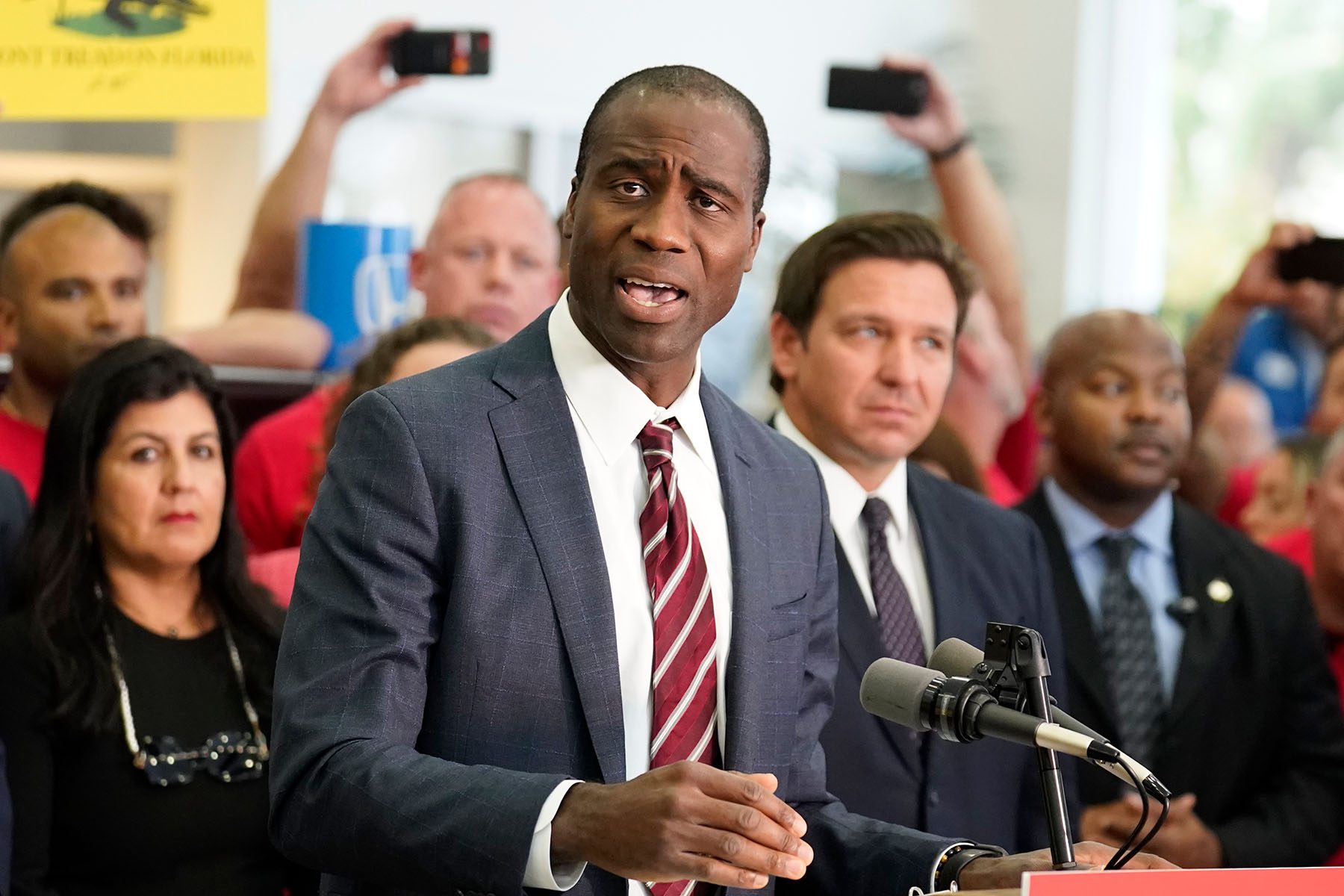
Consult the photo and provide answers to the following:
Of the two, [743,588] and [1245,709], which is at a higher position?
[743,588]

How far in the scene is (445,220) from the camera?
155 inches

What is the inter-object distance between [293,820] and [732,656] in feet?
1.40

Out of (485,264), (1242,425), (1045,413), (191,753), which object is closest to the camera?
(191,753)

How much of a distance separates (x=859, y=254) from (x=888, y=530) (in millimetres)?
418

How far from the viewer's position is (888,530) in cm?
244

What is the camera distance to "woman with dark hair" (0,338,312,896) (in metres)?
2.34

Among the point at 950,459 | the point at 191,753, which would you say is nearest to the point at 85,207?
the point at 191,753

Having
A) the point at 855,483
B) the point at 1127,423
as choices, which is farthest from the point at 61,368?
the point at 1127,423

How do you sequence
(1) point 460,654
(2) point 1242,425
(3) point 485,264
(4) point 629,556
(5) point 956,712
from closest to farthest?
(5) point 956,712 < (1) point 460,654 < (4) point 629,556 < (3) point 485,264 < (2) point 1242,425

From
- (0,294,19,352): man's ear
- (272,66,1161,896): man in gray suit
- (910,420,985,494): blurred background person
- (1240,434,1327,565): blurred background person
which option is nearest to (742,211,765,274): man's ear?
(272,66,1161,896): man in gray suit

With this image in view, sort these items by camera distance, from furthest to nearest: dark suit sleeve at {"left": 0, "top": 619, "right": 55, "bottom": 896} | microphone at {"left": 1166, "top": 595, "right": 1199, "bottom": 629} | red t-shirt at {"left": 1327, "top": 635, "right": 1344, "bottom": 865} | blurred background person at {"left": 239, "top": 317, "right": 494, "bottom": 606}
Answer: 1. red t-shirt at {"left": 1327, "top": 635, "right": 1344, "bottom": 865}
2. blurred background person at {"left": 239, "top": 317, "right": 494, "bottom": 606}
3. microphone at {"left": 1166, "top": 595, "right": 1199, "bottom": 629}
4. dark suit sleeve at {"left": 0, "top": 619, "right": 55, "bottom": 896}

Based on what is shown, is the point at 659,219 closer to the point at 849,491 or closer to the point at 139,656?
the point at 849,491

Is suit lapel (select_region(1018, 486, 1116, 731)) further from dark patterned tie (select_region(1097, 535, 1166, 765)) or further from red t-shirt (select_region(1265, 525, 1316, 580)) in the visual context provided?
red t-shirt (select_region(1265, 525, 1316, 580))

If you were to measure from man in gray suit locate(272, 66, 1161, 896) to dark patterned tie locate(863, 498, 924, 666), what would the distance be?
0.65 m
